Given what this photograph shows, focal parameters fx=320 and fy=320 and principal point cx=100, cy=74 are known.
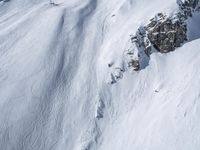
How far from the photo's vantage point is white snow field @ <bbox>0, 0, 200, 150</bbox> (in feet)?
79.0

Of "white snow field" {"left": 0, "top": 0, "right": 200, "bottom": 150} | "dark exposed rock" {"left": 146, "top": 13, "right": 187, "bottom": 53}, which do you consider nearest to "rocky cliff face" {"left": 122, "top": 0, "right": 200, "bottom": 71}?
"dark exposed rock" {"left": 146, "top": 13, "right": 187, "bottom": 53}

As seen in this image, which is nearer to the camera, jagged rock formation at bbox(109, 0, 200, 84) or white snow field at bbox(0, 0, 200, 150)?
white snow field at bbox(0, 0, 200, 150)

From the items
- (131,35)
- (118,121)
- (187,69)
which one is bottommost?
(118,121)

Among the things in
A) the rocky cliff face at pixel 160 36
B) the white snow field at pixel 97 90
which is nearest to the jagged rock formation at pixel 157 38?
the rocky cliff face at pixel 160 36

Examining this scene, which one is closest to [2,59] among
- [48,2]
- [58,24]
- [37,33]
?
[37,33]

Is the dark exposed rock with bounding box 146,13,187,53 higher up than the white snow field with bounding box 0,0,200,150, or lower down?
higher up

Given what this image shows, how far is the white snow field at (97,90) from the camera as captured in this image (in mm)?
24078

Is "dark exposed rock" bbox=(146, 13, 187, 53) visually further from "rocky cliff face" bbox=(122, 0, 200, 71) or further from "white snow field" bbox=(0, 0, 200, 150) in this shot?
"white snow field" bbox=(0, 0, 200, 150)

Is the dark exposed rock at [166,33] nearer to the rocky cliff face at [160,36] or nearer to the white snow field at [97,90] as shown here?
the rocky cliff face at [160,36]

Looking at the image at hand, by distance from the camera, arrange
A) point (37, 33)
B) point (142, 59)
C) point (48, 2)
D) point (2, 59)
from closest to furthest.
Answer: point (142, 59)
point (2, 59)
point (37, 33)
point (48, 2)

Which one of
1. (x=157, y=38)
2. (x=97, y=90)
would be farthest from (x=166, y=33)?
(x=97, y=90)

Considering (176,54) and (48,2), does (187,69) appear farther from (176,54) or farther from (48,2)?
(48,2)

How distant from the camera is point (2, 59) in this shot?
115ft

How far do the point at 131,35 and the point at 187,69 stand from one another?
6.35 metres
